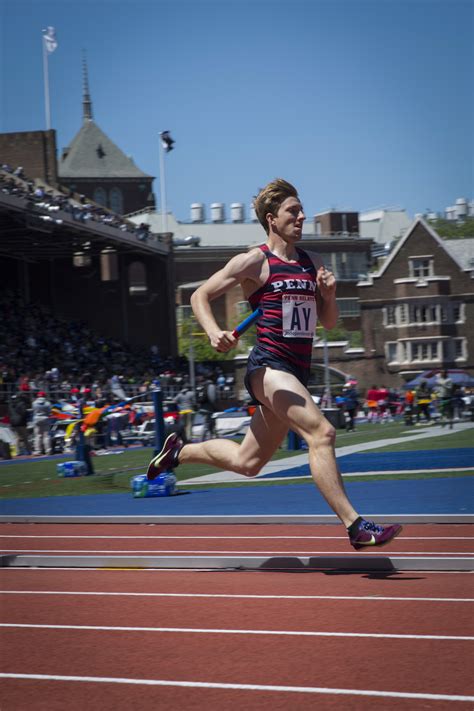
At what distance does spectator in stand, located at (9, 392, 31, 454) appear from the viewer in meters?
22.6

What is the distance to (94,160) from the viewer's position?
202 ft

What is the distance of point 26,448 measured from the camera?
2314cm

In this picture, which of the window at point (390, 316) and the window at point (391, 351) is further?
the window at point (390, 316)

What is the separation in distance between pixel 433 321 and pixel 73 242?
26899mm

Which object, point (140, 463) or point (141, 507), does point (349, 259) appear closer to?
point (140, 463)

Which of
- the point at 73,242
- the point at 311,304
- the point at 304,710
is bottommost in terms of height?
the point at 304,710

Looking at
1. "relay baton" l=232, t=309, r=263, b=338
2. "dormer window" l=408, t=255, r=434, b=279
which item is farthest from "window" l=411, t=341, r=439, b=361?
"relay baton" l=232, t=309, r=263, b=338

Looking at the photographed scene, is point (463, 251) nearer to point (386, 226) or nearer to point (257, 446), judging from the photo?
point (386, 226)

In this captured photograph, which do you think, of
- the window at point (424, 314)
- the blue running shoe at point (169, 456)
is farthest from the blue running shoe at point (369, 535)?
the window at point (424, 314)

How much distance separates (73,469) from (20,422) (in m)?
7.75

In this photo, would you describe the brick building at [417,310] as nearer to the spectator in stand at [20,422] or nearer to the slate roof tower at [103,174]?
the slate roof tower at [103,174]

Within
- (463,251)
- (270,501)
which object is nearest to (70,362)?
(270,501)

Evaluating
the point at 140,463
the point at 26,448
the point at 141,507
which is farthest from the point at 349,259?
the point at 141,507

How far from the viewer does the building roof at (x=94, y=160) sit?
59438 millimetres
